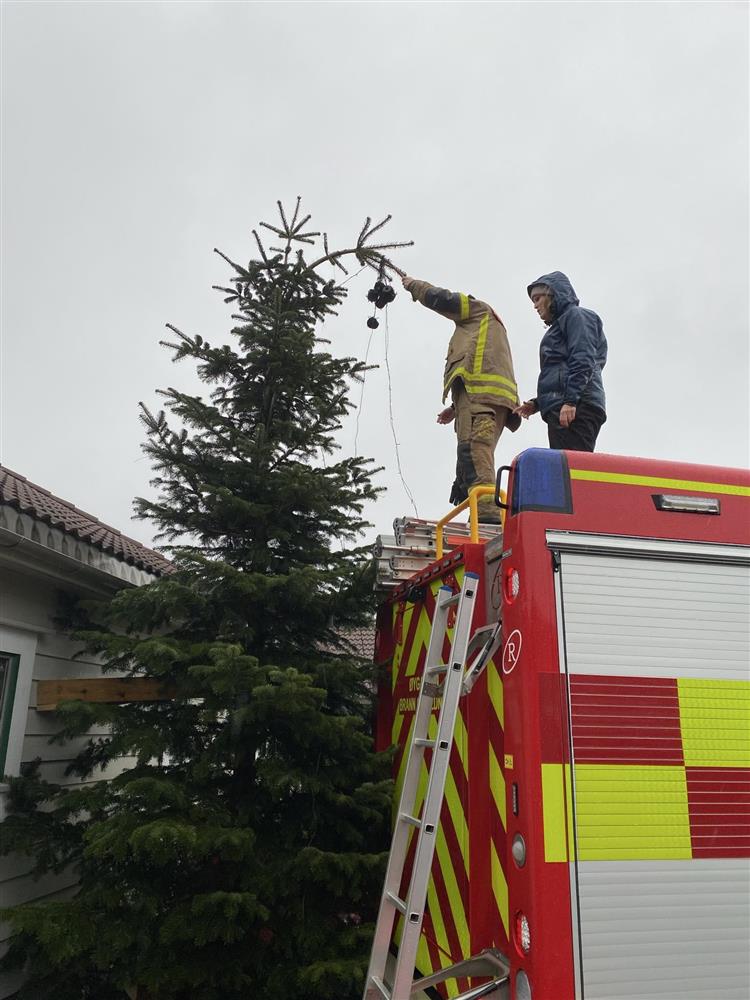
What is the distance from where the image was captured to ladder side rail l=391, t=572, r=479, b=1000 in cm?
283

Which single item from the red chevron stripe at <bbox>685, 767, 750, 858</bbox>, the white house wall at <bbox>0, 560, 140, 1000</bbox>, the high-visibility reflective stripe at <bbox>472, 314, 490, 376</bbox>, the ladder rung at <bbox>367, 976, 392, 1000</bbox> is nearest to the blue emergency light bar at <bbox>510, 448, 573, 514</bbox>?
the red chevron stripe at <bbox>685, 767, 750, 858</bbox>

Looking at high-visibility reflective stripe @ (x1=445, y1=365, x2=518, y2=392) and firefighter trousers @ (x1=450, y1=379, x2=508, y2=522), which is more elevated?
high-visibility reflective stripe @ (x1=445, y1=365, x2=518, y2=392)

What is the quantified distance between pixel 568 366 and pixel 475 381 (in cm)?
98

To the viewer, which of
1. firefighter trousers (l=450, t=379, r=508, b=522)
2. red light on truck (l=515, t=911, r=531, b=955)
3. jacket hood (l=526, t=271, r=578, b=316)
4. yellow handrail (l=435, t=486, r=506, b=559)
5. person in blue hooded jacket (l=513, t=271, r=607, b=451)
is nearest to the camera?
red light on truck (l=515, t=911, r=531, b=955)

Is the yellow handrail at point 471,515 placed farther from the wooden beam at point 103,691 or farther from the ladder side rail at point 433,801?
the wooden beam at point 103,691

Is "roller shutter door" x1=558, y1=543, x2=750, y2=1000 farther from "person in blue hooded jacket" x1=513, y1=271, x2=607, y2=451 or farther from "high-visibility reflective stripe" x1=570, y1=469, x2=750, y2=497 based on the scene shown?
"person in blue hooded jacket" x1=513, y1=271, x2=607, y2=451

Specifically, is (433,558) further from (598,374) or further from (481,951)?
(481,951)

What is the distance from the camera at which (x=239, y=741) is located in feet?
14.7

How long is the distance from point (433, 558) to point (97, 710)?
225 cm

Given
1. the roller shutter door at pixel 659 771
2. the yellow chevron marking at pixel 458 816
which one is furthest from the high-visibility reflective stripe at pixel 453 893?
the roller shutter door at pixel 659 771

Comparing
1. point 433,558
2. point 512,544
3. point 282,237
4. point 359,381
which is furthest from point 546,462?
point 282,237

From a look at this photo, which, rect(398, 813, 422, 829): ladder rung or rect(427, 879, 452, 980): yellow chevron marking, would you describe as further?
rect(427, 879, 452, 980): yellow chevron marking

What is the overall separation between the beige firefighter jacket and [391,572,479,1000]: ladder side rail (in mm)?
2716

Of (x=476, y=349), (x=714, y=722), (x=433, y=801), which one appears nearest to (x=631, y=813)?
(x=714, y=722)
